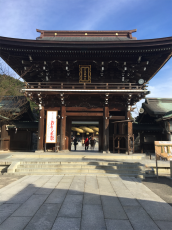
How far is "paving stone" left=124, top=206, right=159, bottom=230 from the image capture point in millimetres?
3209

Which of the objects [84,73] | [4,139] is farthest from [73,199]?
[4,139]

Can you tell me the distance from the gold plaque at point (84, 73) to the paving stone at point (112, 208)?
33.1ft

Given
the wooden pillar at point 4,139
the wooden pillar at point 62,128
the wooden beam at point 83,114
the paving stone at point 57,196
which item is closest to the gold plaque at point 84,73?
the wooden beam at point 83,114

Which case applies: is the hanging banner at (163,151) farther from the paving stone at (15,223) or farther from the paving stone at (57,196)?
the paving stone at (15,223)

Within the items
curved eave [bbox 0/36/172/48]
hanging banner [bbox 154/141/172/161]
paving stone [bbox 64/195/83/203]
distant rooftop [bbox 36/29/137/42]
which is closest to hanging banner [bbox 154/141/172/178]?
hanging banner [bbox 154/141/172/161]

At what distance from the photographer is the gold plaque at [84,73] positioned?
13.1 m

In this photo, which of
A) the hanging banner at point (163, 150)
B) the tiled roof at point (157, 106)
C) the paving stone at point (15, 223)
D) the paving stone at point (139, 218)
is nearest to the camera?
the paving stone at point (15, 223)

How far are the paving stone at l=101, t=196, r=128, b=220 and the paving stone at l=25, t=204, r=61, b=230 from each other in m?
1.31

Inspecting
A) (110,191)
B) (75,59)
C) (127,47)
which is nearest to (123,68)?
(127,47)

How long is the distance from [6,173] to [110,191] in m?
5.81

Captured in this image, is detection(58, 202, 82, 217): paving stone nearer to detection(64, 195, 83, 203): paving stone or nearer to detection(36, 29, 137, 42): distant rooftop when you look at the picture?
detection(64, 195, 83, 203): paving stone

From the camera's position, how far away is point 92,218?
354 cm

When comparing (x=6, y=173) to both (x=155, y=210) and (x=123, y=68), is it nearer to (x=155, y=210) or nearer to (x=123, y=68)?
(x=155, y=210)

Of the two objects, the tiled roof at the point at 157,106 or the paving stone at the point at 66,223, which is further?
the tiled roof at the point at 157,106
